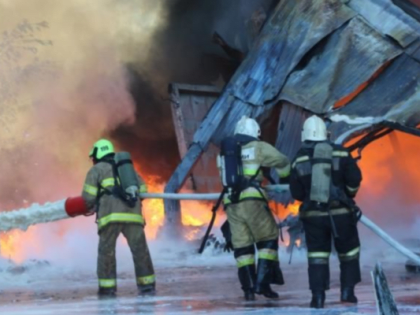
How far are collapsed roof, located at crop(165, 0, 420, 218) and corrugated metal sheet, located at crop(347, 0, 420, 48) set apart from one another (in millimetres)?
15

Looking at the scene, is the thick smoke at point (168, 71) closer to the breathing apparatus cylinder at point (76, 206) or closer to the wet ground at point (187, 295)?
the wet ground at point (187, 295)

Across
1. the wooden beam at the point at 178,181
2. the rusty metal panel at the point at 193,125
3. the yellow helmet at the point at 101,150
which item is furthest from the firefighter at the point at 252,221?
the rusty metal panel at the point at 193,125

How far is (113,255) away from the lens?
8695 mm

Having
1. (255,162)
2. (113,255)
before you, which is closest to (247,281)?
(255,162)

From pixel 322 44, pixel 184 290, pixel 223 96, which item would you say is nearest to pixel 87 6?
pixel 223 96

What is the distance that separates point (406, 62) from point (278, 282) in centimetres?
500

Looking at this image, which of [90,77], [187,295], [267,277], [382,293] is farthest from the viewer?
[90,77]

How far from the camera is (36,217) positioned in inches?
372

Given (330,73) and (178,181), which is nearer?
(330,73)

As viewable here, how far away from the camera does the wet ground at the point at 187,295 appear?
688cm

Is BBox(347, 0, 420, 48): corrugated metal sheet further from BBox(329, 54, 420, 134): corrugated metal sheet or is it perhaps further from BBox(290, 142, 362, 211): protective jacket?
BBox(290, 142, 362, 211): protective jacket

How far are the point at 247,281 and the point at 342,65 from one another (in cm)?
532

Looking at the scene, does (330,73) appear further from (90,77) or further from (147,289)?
(90,77)

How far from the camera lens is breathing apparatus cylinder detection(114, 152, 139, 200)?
340 inches
